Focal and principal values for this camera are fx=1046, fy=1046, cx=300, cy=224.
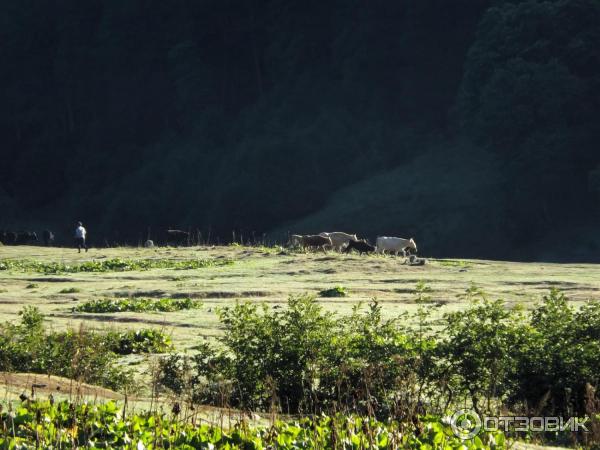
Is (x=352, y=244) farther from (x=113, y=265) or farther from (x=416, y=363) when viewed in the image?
(x=416, y=363)

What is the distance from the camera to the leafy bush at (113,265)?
33.3m

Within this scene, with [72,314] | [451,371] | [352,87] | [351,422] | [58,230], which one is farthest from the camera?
[58,230]

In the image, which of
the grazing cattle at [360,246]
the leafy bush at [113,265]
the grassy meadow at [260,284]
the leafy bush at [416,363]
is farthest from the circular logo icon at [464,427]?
the grazing cattle at [360,246]

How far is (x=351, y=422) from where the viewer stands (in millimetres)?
8312

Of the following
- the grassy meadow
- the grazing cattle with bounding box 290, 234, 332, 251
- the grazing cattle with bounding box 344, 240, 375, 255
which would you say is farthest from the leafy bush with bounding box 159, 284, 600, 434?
the grazing cattle with bounding box 290, 234, 332, 251

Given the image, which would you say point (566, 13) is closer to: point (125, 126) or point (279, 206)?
point (279, 206)

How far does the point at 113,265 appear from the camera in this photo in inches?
1329

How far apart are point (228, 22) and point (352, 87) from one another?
44.8 feet

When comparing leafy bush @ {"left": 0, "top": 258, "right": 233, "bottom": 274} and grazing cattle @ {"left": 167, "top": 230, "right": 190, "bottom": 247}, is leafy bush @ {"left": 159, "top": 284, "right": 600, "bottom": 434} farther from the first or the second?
grazing cattle @ {"left": 167, "top": 230, "right": 190, "bottom": 247}

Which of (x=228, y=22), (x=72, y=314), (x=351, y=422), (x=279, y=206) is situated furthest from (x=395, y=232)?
(x=351, y=422)

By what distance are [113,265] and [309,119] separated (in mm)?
39269

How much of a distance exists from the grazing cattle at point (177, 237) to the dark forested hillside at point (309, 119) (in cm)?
793

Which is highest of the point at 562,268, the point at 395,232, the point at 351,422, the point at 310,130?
the point at 310,130
